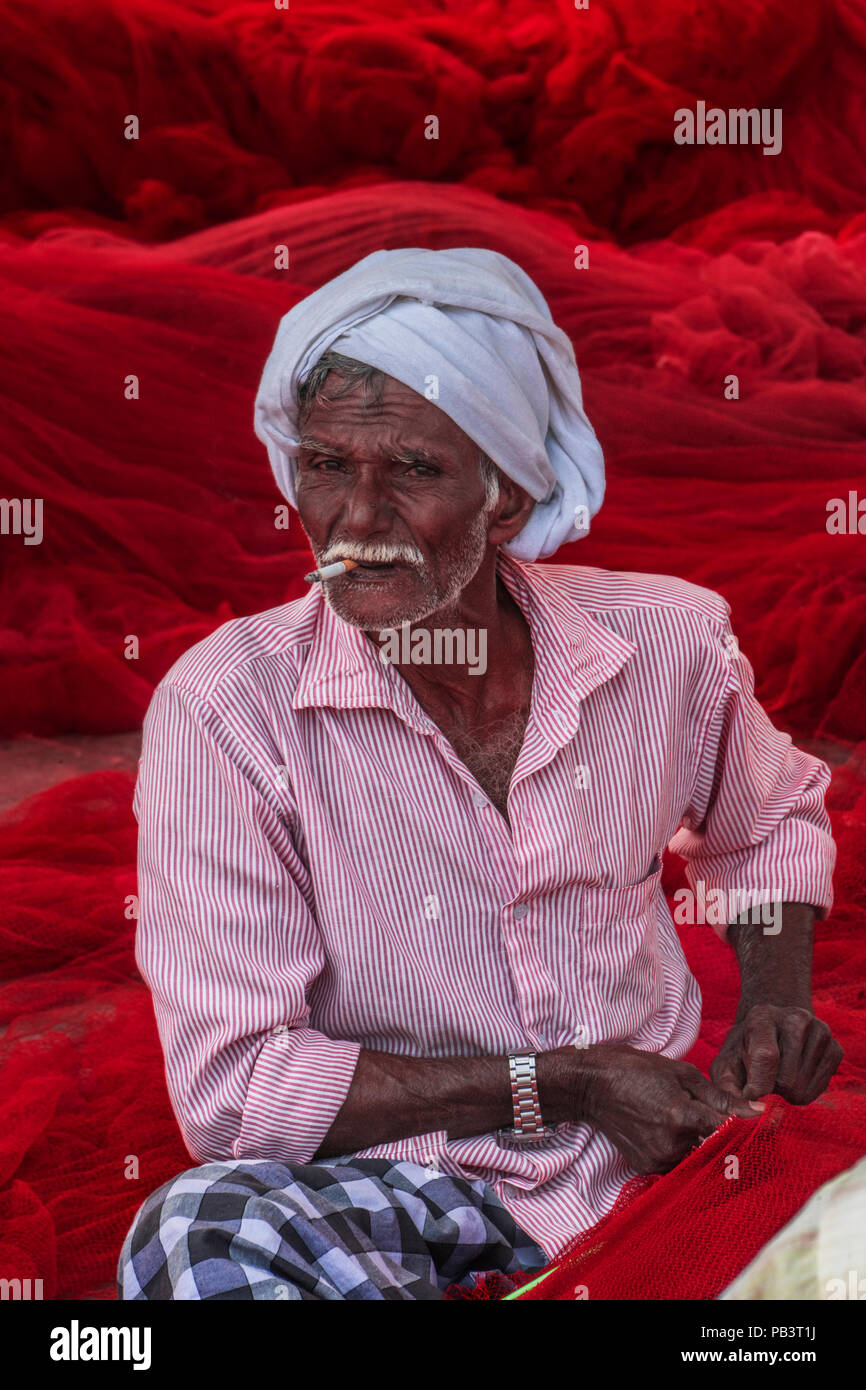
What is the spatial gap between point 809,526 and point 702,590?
7.83ft

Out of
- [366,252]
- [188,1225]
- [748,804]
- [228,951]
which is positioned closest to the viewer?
[188,1225]

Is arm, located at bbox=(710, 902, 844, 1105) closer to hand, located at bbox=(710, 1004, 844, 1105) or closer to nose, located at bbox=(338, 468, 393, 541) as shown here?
hand, located at bbox=(710, 1004, 844, 1105)

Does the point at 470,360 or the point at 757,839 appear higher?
the point at 470,360

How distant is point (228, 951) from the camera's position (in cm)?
185

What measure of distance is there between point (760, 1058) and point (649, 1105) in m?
0.18

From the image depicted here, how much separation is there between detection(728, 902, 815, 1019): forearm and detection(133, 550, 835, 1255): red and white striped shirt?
109 mm

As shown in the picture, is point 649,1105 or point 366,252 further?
point 366,252

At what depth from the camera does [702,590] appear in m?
2.26

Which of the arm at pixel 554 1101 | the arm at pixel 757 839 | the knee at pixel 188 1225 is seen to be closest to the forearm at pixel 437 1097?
the arm at pixel 554 1101

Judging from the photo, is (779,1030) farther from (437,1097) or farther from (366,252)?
(366,252)

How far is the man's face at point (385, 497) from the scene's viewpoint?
76.9 inches

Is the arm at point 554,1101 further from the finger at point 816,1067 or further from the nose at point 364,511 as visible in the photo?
the nose at point 364,511

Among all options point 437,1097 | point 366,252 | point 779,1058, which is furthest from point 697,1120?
point 366,252

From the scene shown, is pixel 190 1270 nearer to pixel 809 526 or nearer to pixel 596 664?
pixel 596 664
